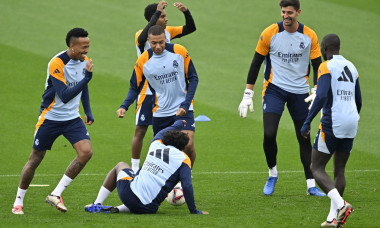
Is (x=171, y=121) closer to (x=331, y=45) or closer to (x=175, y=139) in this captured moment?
(x=175, y=139)

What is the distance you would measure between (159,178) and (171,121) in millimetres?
1662

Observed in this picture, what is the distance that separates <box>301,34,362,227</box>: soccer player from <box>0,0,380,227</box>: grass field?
1.61 ft

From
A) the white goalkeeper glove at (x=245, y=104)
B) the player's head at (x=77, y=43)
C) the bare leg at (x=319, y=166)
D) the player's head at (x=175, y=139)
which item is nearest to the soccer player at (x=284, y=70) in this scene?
the white goalkeeper glove at (x=245, y=104)

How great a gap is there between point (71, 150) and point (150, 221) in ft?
23.3

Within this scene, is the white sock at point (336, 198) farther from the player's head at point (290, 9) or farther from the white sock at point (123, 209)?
the player's head at point (290, 9)

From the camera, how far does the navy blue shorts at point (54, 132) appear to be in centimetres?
990

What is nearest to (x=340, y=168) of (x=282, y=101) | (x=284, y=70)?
(x=282, y=101)

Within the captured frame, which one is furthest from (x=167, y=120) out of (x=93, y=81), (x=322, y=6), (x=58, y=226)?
(x=322, y=6)

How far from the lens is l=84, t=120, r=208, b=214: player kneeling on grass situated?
9.08 m

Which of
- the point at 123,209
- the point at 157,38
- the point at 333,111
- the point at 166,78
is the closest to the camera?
the point at 333,111

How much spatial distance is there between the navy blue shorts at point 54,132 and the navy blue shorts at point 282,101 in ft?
8.61

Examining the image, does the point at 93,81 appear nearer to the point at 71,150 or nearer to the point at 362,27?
the point at 71,150

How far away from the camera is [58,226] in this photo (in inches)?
338

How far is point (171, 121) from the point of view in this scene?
10617mm
